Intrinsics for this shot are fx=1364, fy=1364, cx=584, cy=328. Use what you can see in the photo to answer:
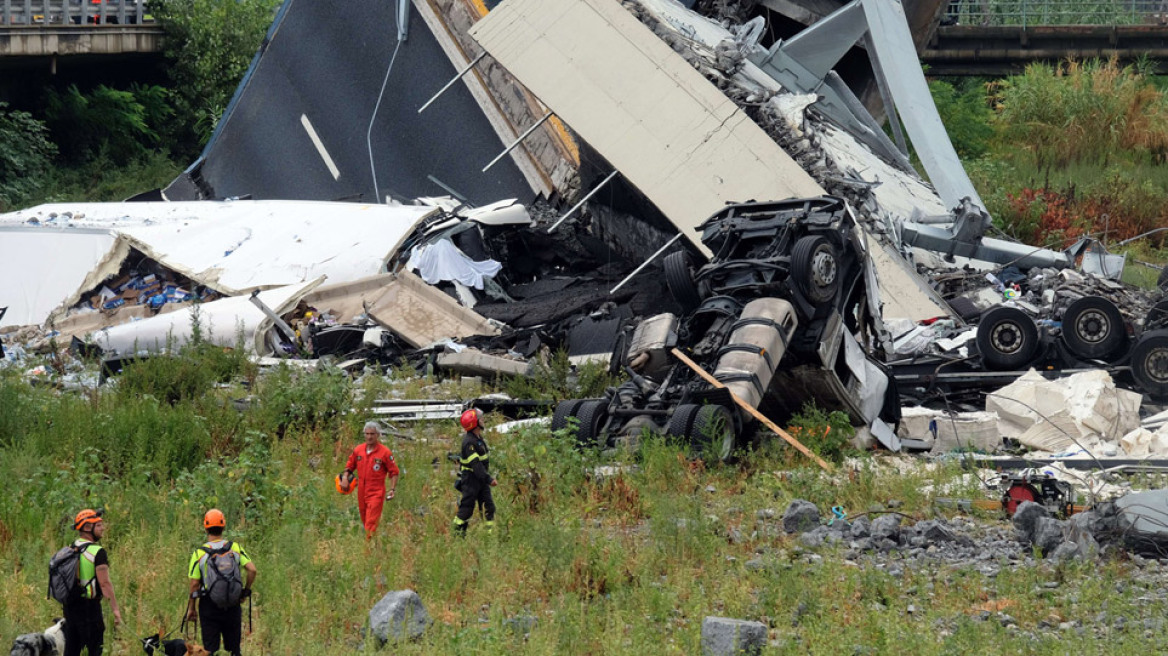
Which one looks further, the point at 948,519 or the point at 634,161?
the point at 634,161

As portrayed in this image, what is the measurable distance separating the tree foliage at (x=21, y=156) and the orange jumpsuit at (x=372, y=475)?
18051 mm

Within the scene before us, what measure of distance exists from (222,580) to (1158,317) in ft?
32.1

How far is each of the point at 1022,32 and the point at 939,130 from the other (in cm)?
1381

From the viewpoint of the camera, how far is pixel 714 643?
6422mm

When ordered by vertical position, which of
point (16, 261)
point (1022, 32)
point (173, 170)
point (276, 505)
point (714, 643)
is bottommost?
point (714, 643)

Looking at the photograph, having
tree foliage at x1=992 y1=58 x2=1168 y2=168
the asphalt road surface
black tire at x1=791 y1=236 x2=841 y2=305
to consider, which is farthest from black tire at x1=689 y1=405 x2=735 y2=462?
tree foliage at x1=992 y1=58 x2=1168 y2=168

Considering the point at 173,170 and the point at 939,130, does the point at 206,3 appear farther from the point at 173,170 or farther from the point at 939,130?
the point at 939,130

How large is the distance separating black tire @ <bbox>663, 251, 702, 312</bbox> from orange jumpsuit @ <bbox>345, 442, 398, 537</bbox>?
373 cm

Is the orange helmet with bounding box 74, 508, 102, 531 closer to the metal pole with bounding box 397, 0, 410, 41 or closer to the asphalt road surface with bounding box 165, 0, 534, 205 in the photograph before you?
the asphalt road surface with bounding box 165, 0, 534, 205

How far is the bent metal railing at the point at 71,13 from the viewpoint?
82.4 ft

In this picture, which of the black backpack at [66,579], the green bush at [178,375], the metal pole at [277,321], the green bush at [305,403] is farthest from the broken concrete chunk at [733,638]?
the metal pole at [277,321]

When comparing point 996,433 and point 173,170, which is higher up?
point 173,170

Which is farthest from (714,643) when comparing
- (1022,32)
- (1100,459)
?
(1022,32)

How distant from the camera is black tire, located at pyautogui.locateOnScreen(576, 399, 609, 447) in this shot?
10.3 m
